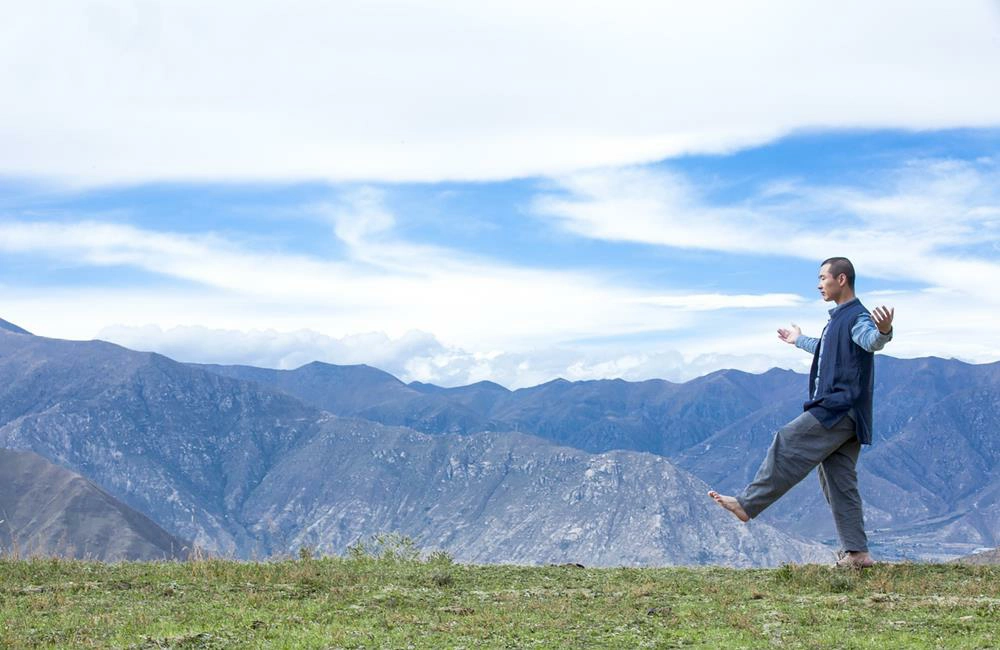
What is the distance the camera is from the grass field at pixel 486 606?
8234mm

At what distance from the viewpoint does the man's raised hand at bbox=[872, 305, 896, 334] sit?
1043 cm

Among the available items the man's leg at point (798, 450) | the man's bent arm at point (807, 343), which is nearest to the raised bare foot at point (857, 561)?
the man's leg at point (798, 450)

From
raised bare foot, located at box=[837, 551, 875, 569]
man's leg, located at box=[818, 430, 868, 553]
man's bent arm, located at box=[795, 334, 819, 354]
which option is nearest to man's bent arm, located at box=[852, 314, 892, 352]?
man's bent arm, located at box=[795, 334, 819, 354]

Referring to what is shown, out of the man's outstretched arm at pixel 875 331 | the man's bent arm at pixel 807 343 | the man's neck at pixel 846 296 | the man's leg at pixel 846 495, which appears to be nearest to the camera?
the man's outstretched arm at pixel 875 331

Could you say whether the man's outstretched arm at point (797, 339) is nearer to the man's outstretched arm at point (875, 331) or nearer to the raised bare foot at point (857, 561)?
the man's outstretched arm at point (875, 331)

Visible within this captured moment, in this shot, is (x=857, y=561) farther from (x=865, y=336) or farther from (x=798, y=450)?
(x=865, y=336)

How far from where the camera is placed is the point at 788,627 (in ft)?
28.0

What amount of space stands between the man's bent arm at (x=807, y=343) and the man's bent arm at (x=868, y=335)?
2.63ft

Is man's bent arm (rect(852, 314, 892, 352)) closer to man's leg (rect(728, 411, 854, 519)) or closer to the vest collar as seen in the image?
the vest collar

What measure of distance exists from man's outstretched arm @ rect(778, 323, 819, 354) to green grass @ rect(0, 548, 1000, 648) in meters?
2.65

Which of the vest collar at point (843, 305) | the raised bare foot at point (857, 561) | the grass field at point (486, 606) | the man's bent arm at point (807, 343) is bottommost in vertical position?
the grass field at point (486, 606)

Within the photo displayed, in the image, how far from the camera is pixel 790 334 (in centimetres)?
1266

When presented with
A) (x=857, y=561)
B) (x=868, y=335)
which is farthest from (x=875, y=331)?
(x=857, y=561)

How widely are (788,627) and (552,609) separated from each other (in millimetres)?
2186
